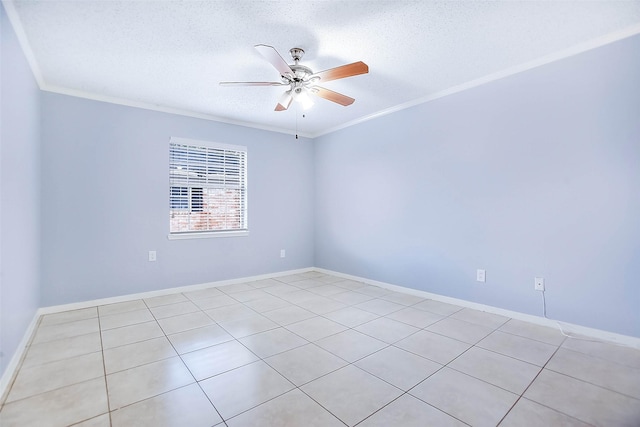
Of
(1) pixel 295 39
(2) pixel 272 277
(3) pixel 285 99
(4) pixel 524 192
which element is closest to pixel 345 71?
(1) pixel 295 39

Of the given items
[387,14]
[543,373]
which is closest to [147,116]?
[387,14]

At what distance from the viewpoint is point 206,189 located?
4047 millimetres

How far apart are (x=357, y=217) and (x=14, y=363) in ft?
11.9

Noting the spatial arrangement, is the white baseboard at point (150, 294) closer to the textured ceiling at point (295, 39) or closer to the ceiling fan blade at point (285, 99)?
the textured ceiling at point (295, 39)

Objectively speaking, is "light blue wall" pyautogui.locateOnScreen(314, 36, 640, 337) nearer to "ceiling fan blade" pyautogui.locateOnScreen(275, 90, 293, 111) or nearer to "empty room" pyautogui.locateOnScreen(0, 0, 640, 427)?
"empty room" pyautogui.locateOnScreen(0, 0, 640, 427)

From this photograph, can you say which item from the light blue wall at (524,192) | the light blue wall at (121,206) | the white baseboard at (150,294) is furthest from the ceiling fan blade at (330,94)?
the white baseboard at (150,294)

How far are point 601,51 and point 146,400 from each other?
3988mm

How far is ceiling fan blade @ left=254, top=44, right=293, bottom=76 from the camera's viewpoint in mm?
1920

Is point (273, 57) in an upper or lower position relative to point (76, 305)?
upper

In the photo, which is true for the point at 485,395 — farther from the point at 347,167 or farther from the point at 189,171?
the point at 189,171

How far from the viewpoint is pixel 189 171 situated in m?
3.90

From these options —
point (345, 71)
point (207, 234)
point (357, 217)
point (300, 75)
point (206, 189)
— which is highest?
point (300, 75)

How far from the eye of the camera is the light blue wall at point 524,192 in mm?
2264

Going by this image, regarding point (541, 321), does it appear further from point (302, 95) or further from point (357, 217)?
point (302, 95)
